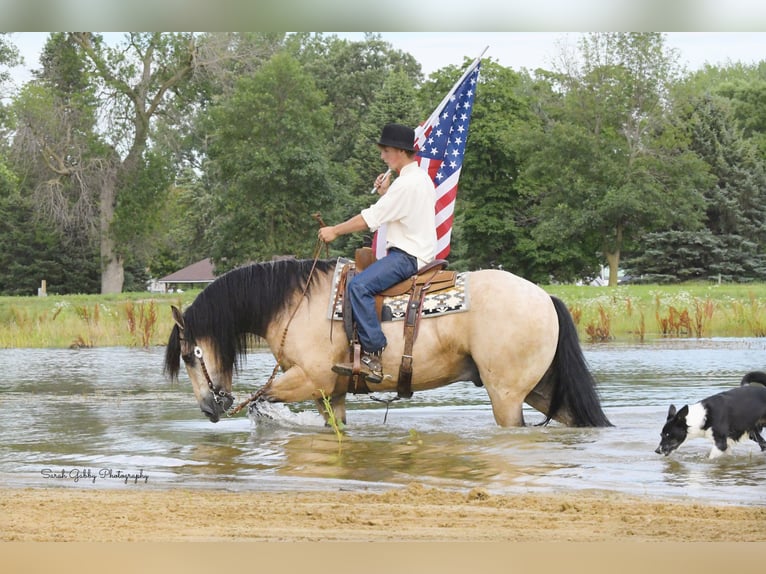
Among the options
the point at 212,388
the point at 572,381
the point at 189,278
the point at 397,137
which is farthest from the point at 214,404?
the point at 189,278

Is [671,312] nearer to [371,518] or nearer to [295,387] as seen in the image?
[295,387]

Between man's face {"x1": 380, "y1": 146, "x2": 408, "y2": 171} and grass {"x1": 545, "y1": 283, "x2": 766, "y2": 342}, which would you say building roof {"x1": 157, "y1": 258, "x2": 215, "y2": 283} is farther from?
man's face {"x1": 380, "y1": 146, "x2": 408, "y2": 171}

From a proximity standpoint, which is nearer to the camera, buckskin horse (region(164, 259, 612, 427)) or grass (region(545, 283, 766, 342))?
buckskin horse (region(164, 259, 612, 427))

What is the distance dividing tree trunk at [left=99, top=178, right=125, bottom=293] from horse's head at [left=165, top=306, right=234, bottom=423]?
1842cm

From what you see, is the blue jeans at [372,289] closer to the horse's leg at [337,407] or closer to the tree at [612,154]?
the horse's leg at [337,407]

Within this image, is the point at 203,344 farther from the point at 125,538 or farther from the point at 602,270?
the point at 602,270

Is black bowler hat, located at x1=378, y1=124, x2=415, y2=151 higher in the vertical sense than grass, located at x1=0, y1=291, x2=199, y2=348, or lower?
higher

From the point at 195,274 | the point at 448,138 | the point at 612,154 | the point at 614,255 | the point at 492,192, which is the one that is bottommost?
the point at 448,138

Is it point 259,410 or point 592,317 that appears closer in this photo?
point 259,410

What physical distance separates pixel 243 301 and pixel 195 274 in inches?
1119

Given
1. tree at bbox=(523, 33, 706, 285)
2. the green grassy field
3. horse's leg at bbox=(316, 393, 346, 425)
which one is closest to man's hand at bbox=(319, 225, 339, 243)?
horse's leg at bbox=(316, 393, 346, 425)

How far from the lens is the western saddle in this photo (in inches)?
286

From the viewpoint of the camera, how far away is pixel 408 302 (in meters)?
7.27

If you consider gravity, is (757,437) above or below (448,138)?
below
